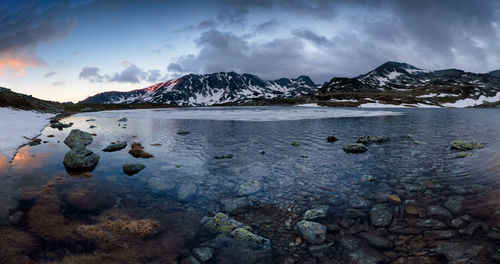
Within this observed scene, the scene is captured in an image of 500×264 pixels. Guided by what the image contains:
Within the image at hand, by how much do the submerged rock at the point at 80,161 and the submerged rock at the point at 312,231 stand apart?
12.3m

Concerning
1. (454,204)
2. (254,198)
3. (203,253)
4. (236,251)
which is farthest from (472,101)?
(203,253)

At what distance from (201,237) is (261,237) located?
5.72ft

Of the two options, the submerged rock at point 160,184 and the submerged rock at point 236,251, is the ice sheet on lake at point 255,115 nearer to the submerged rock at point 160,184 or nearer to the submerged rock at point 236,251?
the submerged rock at point 160,184

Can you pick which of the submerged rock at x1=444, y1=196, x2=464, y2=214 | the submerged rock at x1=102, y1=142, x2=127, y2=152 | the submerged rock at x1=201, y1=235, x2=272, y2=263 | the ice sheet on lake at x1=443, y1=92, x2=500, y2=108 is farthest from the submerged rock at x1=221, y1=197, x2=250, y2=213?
the ice sheet on lake at x1=443, y1=92, x2=500, y2=108

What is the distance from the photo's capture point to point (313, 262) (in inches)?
221

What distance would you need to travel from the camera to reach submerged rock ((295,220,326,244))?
252 inches

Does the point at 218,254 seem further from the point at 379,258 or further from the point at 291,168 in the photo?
the point at 291,168

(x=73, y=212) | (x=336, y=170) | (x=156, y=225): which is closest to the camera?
(x=156, y=225)

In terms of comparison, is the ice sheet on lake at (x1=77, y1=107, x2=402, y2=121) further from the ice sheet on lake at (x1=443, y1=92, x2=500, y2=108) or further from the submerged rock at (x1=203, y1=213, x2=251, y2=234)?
the ice sheet on lake at (x1=443, y1=92, x2=500, y2=108)

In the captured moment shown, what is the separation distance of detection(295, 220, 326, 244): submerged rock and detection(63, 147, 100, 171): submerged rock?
12315 mm

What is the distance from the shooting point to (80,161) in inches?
523

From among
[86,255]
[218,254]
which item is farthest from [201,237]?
[86,255]

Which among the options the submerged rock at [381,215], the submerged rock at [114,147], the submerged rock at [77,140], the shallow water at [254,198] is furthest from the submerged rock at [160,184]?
the submerged rock at [77,140]

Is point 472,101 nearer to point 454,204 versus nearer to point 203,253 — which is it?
point 454,204
